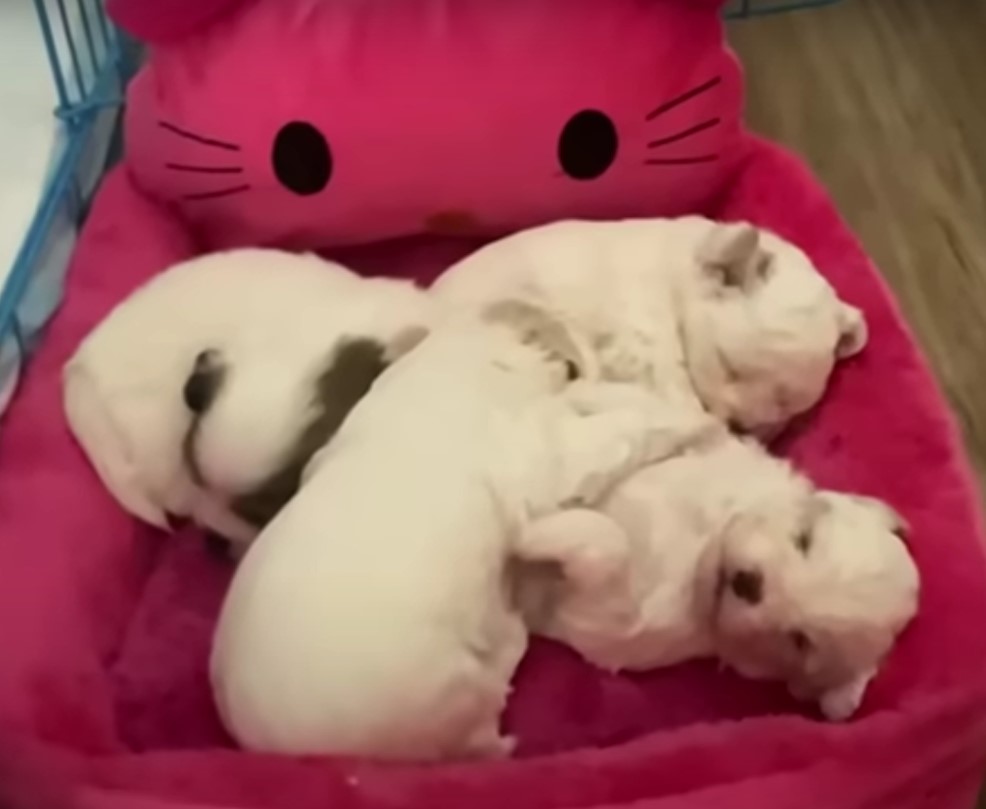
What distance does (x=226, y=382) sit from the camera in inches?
47.5

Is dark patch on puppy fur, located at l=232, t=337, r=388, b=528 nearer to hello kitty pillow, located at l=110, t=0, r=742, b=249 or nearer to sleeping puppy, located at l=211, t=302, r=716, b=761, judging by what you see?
sleeping puppy, located at l=211, t=302, r=716, b=761

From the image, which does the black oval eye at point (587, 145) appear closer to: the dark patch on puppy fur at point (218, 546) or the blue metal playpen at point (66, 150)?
the blue metal playpen at point (66, 150)

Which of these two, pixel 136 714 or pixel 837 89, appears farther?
pixel 837 89

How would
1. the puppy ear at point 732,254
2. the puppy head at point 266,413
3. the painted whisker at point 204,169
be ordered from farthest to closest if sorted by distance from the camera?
the painted whisker at point 204,169 < the puppy ear at point 732,254 < the puppy head at point 266,413

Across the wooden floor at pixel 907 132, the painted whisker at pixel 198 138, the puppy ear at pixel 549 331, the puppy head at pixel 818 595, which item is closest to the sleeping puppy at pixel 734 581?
the puppy head at pixel 818 595

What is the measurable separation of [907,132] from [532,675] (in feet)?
3.89

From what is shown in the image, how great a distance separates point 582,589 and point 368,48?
526 millimetres

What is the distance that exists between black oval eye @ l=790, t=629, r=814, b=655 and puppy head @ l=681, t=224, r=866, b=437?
26 centimetres

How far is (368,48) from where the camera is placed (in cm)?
138

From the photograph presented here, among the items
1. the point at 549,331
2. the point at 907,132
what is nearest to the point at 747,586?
the point at 549,331

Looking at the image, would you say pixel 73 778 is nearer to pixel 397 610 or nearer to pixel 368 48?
pixel 397 610

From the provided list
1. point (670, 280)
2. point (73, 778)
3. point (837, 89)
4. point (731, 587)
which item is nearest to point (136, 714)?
point (73, 778)

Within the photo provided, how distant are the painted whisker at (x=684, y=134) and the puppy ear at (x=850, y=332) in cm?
21

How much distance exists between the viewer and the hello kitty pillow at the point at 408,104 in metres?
1.37
